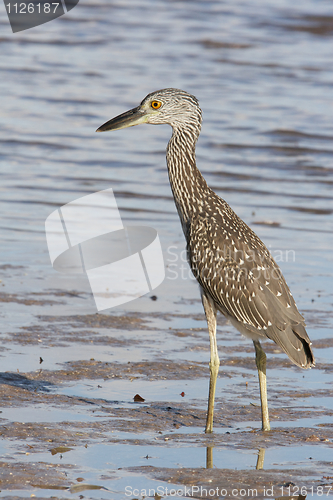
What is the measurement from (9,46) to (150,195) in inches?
558

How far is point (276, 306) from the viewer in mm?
6121

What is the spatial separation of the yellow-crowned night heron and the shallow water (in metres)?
0.57

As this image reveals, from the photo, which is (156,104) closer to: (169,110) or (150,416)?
(169,110)

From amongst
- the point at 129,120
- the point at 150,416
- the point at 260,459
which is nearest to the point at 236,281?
the point at 150,416

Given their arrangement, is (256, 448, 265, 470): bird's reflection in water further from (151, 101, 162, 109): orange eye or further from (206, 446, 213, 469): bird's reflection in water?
(151, 101, 162, 109): orange eye

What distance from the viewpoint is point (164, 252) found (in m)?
10.3

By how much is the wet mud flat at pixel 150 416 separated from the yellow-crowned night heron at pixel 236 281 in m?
0.38

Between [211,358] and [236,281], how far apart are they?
2.09ft

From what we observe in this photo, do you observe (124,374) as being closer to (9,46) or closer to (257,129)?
(257,129)

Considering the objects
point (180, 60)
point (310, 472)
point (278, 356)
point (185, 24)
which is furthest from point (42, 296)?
point (185, 24)

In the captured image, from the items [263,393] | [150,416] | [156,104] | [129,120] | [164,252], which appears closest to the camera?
[263,393]

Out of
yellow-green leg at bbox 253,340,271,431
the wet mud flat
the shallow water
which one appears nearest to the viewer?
the wet mud flat

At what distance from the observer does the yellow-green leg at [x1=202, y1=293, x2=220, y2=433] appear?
19.5 ft

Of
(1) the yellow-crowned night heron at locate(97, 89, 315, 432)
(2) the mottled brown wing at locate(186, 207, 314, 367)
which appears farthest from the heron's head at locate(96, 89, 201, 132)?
(2) the mottled brown wing at locate(186, 207, 314, 367)
